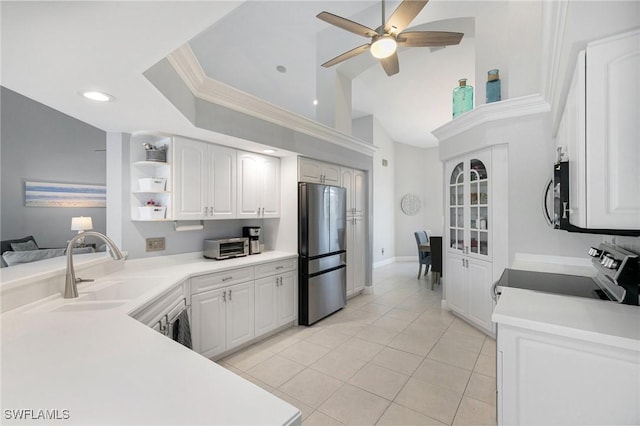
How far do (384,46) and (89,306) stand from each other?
2867 millimetres

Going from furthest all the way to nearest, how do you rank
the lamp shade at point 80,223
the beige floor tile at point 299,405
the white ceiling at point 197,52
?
the lamp shade at point 80,223, the beige floor tile at point 299,405, the white ceiling at point 197,52

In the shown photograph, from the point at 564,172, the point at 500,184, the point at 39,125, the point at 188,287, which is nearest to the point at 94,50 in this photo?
the point at 188,287

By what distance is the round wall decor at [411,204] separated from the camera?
8000mm

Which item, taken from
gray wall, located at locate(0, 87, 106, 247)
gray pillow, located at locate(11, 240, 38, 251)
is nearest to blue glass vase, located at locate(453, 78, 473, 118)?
gray wall, located at locate(0, 87, 106, 247)

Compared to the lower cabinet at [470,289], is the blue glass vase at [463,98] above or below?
above

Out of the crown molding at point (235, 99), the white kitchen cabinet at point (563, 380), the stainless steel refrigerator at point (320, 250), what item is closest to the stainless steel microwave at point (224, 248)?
the stainless steel refrigerator at point (320, 250)

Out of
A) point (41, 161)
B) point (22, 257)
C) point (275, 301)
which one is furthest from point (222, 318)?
point (41, 161)

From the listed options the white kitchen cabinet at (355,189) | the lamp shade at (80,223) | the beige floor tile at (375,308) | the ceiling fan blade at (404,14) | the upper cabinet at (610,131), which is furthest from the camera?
the lamp shade at (80,223)

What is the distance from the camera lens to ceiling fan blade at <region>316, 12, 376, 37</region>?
235 cm

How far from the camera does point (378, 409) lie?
2.03 m

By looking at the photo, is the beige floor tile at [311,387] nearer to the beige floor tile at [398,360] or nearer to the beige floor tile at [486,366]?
the beige floor tile at [398,360]

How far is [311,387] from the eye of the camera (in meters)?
2.29

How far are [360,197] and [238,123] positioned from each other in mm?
2505

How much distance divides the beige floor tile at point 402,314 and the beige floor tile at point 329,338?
91 cm
